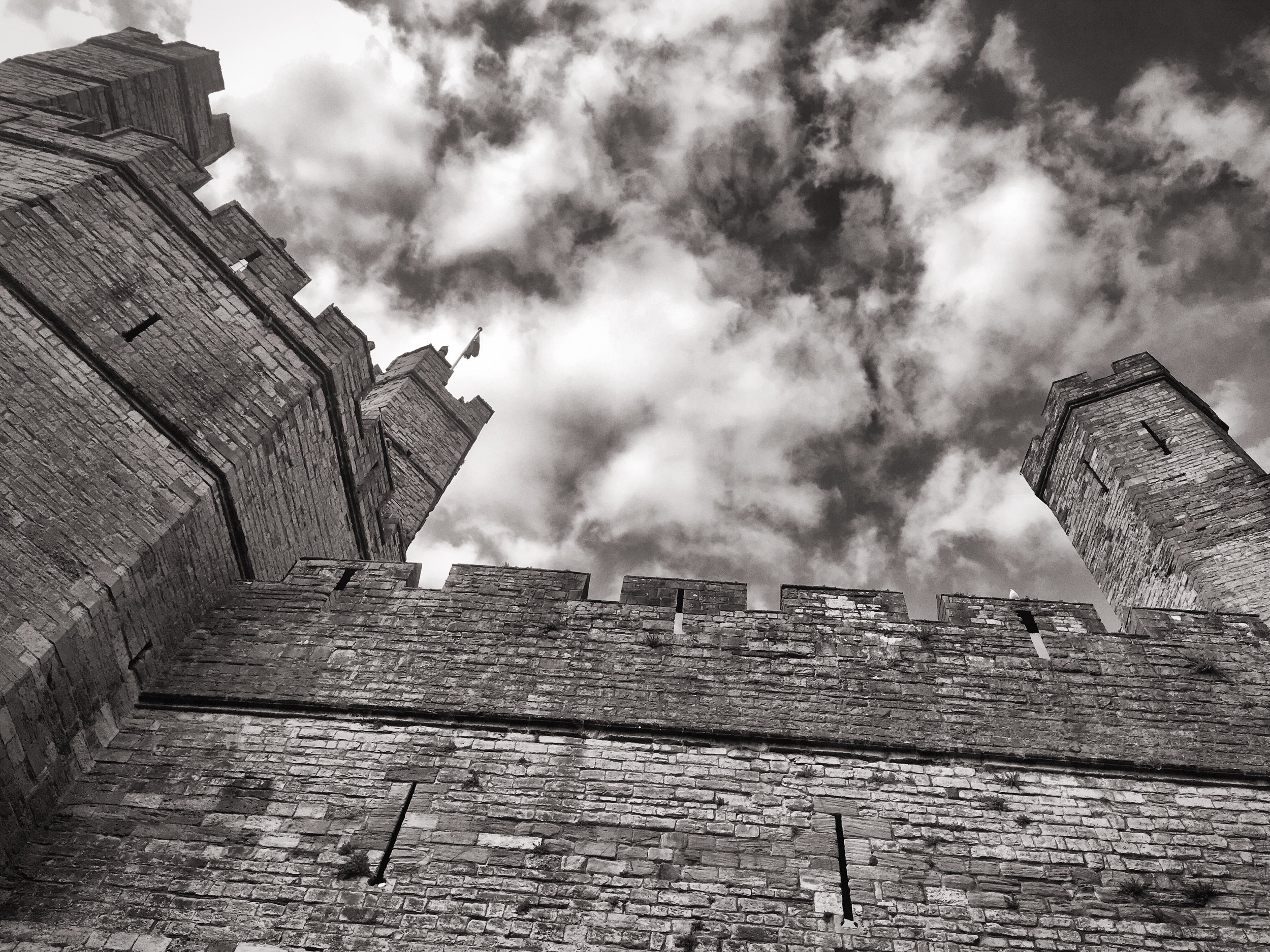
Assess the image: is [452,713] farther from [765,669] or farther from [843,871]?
[843,871]

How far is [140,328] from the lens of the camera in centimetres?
647

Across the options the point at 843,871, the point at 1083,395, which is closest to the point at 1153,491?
the point at 1083,395

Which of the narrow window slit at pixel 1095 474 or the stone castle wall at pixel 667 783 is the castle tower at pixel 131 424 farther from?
the narrow window slit at pixel 1095 474

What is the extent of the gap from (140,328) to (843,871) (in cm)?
641

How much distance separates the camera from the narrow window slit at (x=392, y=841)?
4.63 meters

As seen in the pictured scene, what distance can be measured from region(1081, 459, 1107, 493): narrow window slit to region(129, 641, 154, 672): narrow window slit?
30.9 ft

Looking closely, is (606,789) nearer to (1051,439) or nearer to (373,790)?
(373,790)

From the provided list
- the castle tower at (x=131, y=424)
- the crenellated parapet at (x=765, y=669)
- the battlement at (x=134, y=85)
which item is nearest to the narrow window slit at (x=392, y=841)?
the crenellated parapet at (x=765, y=669)

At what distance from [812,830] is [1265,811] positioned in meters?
2.76

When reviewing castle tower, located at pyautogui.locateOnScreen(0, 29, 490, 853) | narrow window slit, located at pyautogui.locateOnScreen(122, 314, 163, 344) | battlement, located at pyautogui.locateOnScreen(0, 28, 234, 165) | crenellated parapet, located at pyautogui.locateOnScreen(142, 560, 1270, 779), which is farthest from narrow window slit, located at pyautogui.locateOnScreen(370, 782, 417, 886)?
battlement, located at pyautogui.locateOnScreen(0, 28, 234, 165)

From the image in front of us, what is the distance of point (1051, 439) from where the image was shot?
10.2m

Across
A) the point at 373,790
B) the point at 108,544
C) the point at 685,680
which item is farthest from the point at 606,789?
the point at 108,544

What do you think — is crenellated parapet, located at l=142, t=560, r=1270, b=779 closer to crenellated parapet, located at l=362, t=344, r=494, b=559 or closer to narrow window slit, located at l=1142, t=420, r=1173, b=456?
narrow window slit, located at l=1142, t=420, r=1173, b=456

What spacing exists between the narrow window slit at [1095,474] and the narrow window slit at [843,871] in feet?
20.3
